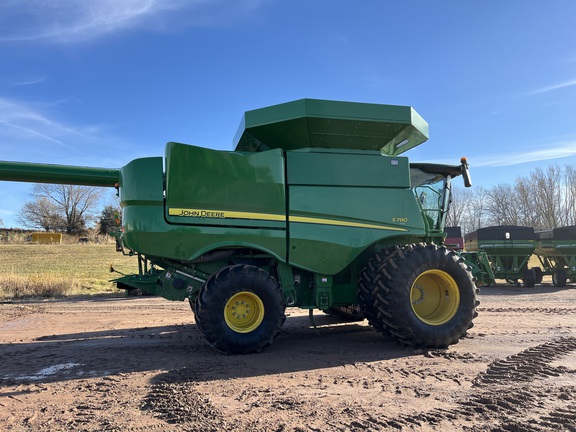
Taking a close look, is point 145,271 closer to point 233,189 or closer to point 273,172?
point 233,189

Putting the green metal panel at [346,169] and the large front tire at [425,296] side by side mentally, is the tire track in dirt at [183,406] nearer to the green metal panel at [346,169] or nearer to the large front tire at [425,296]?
the large front tire at [425,296]

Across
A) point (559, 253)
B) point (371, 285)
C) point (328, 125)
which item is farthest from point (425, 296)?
point (559, 253)

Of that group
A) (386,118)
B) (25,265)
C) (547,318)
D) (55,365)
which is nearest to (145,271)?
(55,365)

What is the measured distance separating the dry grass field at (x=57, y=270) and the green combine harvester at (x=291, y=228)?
8.85 metres

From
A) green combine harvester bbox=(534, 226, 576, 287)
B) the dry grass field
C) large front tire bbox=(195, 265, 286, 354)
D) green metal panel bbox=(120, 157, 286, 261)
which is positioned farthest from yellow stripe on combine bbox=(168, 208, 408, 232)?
green combine harvester bbox=(534, 226, 576, 287)

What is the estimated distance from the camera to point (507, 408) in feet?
10.9

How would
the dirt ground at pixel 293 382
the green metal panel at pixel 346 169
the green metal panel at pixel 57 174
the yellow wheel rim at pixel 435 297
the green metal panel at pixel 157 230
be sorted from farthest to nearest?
the green metal panel at pixel 57 174 → the yellow wheel rim at pixel 435 297 → the green metal panel at pixel 346 169 → the green metal panel at pixel 157 230 → the dirt ground at pixel 293 382

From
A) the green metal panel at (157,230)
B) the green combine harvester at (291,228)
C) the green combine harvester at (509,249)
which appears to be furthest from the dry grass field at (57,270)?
the green combine harvester at (509,249)

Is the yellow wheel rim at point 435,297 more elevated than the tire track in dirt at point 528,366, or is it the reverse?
the yellow wheel rim at point 435,297

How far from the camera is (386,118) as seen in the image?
5758 millimetres

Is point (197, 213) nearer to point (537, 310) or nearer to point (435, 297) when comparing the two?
point (435, 297)

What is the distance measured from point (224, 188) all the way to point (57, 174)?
2924mm

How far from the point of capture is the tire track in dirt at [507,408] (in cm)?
303

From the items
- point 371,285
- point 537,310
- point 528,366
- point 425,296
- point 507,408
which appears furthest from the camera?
point 537,310
